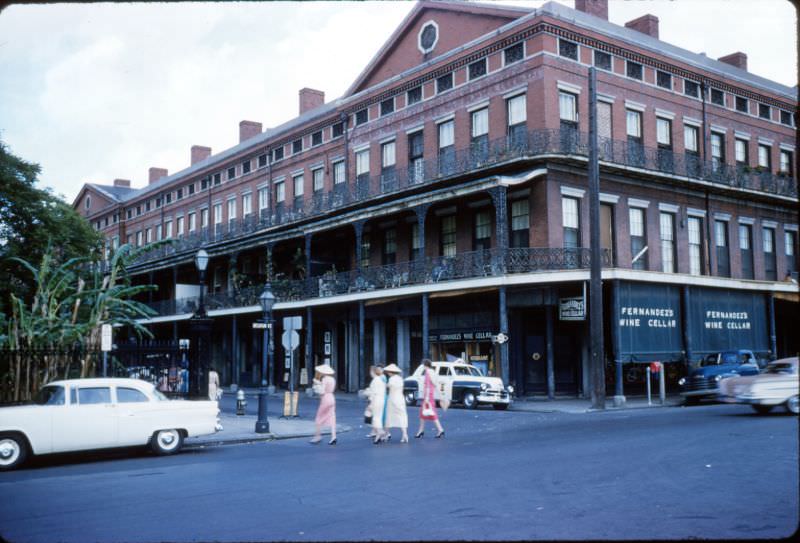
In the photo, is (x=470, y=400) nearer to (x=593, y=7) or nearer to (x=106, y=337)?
(x=106, y=337)

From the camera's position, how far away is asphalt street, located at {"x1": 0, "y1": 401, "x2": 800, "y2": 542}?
6.98 m

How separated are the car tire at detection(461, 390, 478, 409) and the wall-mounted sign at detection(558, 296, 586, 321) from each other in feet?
14.4

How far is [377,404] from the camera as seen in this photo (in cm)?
1495

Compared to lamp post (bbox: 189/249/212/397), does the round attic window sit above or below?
above

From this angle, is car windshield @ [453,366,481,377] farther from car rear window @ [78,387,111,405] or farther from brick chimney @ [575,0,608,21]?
brick chimney @ [575,0,608,21]

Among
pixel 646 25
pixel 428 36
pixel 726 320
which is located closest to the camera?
pixel 726 320

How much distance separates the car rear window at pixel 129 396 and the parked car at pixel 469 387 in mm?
10506

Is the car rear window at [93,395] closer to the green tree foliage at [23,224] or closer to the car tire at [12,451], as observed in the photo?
the car tire at [12,451]

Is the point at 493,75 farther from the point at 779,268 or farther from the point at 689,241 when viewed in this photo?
the point at 779,268

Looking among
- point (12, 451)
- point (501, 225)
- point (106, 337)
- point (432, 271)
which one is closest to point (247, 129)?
point (432, 271)

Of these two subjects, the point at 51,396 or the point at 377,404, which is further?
the point at 377,404

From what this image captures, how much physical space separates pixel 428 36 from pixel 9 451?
25.4m

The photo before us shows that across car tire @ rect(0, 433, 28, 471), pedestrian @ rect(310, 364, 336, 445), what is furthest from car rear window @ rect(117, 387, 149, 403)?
pedestrian @ rect(310, 364, 336, 445)

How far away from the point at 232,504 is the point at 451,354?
21439 mm
